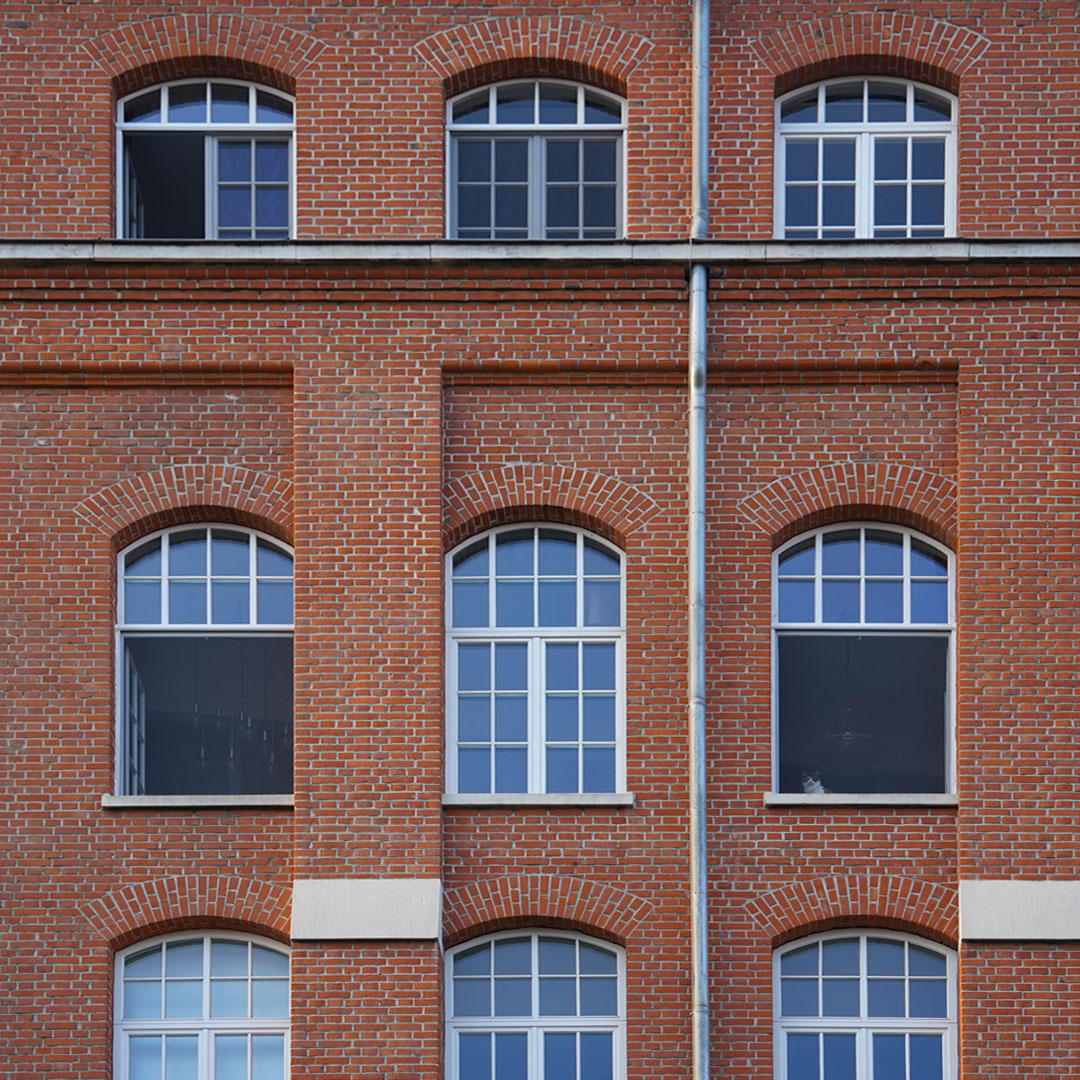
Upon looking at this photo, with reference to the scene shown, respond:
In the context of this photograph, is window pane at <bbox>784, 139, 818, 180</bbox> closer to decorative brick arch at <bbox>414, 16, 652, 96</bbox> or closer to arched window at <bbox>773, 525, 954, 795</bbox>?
decorative brick arch at <bbox>414, 16, 652, 96</bbox>

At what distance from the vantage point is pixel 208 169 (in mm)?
21469

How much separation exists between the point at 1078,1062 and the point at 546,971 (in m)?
4.56

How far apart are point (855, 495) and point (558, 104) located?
4.61 m

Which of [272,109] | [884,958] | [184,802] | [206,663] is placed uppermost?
[272,109]

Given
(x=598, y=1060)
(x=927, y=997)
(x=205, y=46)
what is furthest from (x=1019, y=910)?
(x=205, y=46)

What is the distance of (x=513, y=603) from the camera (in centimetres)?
→ 2083

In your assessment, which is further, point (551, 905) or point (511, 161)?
point (511, 161)

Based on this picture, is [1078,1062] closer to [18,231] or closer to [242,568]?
[242,568]

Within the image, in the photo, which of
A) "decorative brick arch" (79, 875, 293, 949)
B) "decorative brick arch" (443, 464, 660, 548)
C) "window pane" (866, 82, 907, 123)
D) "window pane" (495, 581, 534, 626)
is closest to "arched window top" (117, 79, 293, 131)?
"decorative brick arch" (443, 464, 660, 548)

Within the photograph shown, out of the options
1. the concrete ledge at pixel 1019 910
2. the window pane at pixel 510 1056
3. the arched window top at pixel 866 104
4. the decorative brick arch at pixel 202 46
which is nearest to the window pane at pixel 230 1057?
the window pane at pixel 510 1056

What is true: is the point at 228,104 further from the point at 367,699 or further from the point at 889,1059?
the point at 889,1059

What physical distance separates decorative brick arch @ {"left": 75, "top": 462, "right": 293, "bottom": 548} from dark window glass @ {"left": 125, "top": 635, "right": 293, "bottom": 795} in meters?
1.06

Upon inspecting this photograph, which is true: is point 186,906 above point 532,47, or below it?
below

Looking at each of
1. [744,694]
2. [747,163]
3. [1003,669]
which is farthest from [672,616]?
[747,163]
